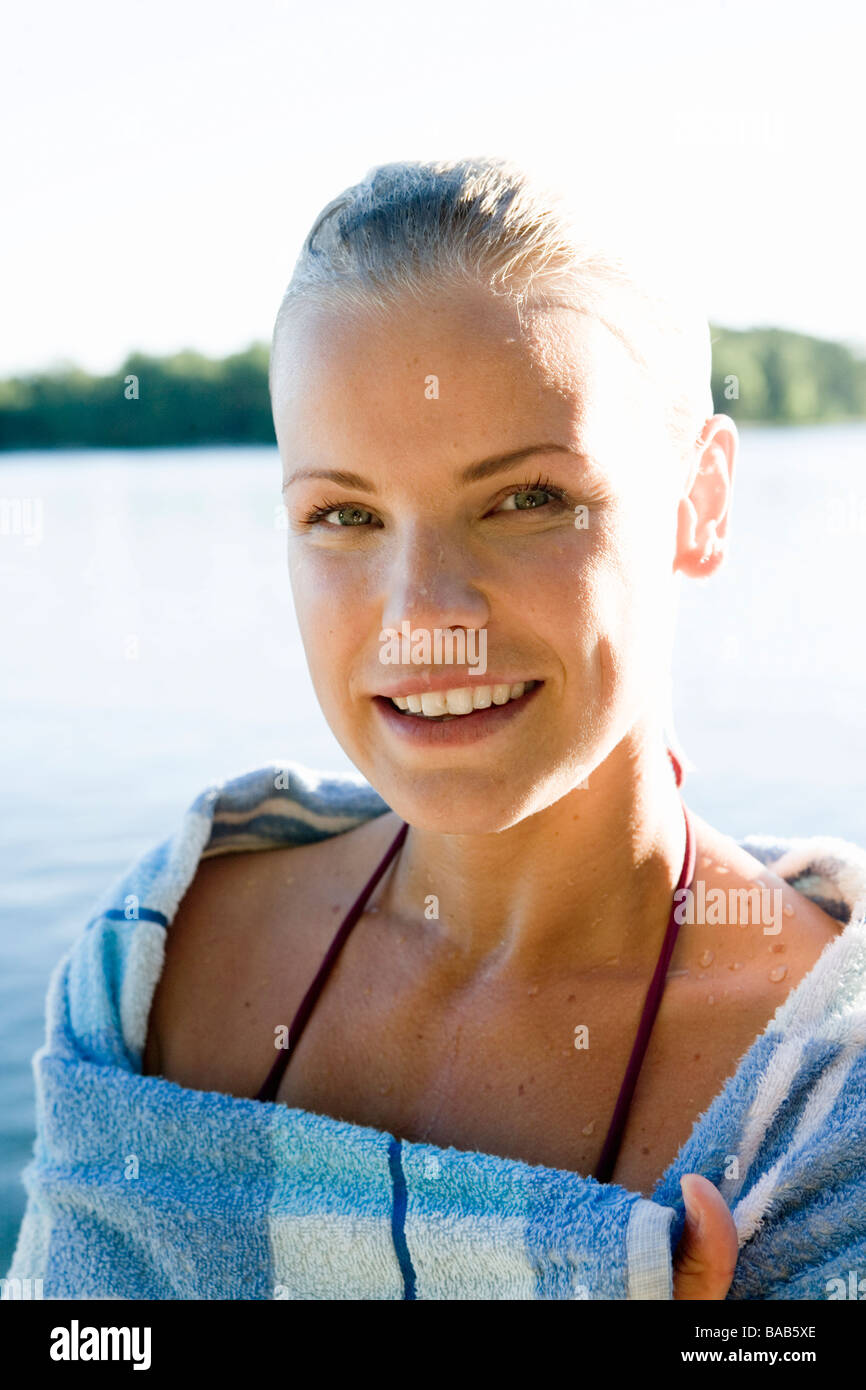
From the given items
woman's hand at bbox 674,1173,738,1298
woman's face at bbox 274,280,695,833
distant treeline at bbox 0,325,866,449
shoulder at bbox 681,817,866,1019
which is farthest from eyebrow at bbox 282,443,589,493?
distant treeline at bbox 0,325,866,449

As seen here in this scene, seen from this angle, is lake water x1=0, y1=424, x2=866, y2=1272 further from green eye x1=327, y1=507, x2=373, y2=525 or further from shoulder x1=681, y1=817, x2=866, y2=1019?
green eye x1=327, y1=507, x2=373, y2=525

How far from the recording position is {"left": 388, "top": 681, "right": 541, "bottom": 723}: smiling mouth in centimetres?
110

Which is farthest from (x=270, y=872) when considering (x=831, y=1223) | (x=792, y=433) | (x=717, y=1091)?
(x=792, y=433)

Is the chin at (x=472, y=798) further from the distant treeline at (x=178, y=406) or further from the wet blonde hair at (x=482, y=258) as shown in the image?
the distant treeline at (x=178, y=406)

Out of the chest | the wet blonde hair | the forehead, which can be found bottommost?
the chest

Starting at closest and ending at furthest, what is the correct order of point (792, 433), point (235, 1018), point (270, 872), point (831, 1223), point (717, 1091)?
1. point (831, 1223)
2. point (717, 1091)
3. point (235, 1018)
4. point (270, 872)
5. point (792, 433)

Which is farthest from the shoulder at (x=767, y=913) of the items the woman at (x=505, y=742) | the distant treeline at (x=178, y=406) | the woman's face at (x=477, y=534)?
the distant treeline at (x=178, y=406)

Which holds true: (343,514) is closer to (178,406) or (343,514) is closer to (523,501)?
(523,501)

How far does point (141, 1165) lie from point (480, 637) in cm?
59

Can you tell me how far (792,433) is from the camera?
10039 millimetres

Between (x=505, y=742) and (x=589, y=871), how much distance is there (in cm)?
24

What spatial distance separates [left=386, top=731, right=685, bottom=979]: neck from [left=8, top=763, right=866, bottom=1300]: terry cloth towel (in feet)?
0.47

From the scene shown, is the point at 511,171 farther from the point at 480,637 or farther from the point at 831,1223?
the point at 831,1223

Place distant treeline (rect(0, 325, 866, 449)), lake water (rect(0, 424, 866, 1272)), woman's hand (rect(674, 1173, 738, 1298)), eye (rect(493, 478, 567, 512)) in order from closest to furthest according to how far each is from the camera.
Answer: woman's hand (rect(674, 1173, 738, 1298)) → eye (rect(493, 478, 567, 512)) → lake water (rect(0, 424, 866, 1272)) → distant treeline (rect(0, 325, 866, 449))
